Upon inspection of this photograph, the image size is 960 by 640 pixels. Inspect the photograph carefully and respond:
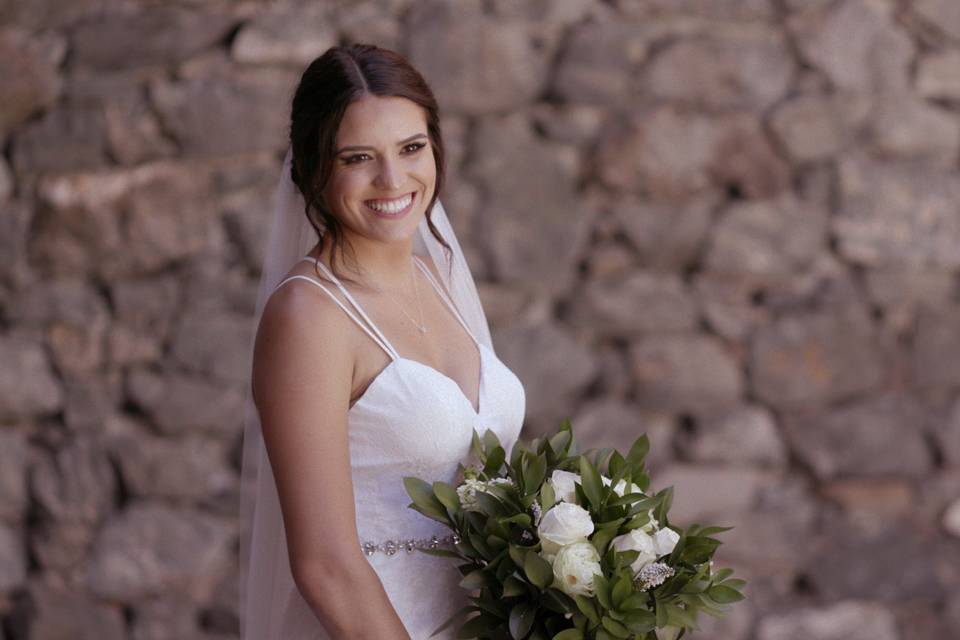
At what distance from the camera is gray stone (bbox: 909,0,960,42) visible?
387 centimetres

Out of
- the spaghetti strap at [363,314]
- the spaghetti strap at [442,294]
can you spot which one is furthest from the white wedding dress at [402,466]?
the spaghetti strap at [442,294]

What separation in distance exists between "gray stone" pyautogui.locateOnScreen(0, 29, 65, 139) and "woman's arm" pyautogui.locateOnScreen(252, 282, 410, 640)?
217 centimetres

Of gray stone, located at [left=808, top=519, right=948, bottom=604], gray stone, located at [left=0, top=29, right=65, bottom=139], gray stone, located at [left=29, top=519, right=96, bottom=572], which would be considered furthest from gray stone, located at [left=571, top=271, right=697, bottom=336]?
gray stone, located at [left=0, top=29, right=65, bottom=139]

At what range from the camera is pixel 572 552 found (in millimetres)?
1647

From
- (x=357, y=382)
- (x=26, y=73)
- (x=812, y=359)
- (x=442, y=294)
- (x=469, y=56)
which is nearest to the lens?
(x=357, y=382)

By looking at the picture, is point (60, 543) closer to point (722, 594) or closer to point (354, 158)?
point (354, 158)

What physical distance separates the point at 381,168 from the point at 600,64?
2.00m

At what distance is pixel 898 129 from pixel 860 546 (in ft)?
4.78

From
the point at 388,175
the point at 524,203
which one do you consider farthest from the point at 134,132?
the point at 388,175

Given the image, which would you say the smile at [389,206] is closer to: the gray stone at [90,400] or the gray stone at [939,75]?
the gray stone at [90,400]

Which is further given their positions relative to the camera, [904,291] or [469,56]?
[904,291]

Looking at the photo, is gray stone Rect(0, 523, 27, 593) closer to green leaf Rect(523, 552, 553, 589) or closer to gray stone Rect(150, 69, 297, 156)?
gray stone Rect(150, 69, 297, 156)

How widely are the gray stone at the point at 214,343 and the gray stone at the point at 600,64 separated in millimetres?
1307

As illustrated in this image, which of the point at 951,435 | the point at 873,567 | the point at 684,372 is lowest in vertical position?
the point at 873,567
